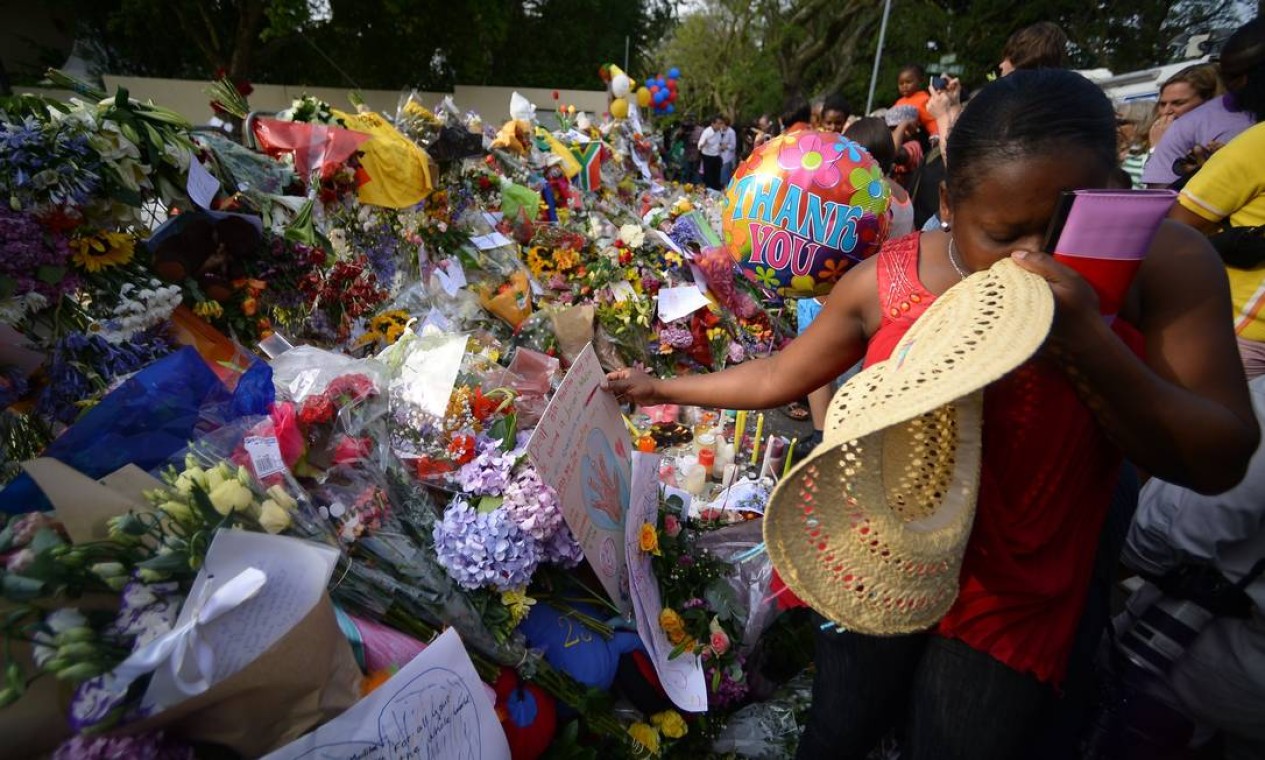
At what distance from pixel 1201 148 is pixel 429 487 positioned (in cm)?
403

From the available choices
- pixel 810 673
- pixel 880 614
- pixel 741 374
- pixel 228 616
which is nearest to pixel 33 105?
pixel 228 616

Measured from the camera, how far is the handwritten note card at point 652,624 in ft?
5.30

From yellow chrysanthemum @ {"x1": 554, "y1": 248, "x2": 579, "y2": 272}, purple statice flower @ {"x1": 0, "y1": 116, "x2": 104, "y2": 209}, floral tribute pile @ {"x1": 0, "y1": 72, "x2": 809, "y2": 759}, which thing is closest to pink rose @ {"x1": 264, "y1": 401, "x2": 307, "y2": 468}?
floral tribute pile @ {"x1": 0, "y1": 72, "x2": 809, "y2": 759}

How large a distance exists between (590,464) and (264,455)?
30.5 inches

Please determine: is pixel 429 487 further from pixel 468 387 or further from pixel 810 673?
pixel 810 673

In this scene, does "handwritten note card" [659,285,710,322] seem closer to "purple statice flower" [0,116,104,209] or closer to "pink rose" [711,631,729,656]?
"pink rose" [711,631,729,656]

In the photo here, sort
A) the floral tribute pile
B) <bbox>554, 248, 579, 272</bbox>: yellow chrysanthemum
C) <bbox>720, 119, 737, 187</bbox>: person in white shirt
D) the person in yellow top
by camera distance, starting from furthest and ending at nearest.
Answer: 1. <bbox>720, 119, 737, 187</bbox>: person in white shirt
2. <bbox>554, 248, 579, 272</bbox>: yellow chrysanthemum
3. the person in yellow top
4. the floral tribute pile

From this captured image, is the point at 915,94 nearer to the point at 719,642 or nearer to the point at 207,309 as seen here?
the point at 719,642

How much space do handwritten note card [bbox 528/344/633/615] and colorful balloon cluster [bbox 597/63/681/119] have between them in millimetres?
8332

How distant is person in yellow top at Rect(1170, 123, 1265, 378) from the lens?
6.78 ft

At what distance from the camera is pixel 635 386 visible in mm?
1738

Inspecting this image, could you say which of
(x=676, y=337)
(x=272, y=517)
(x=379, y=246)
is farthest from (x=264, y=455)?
(x=676, y=337)

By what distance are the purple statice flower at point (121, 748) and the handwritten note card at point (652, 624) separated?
1.00 metres

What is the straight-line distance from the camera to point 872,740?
1.31 m
